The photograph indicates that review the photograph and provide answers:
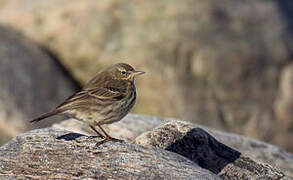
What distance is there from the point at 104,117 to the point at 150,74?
862cm

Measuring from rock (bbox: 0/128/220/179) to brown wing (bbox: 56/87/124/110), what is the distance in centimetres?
60

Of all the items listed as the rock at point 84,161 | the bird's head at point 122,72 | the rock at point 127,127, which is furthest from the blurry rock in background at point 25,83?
the rock at point 84,161

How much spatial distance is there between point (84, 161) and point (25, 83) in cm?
963

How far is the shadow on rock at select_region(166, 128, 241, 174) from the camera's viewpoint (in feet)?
33.5

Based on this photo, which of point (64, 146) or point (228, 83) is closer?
point (64, 146)

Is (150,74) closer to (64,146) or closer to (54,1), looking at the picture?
(54,1)

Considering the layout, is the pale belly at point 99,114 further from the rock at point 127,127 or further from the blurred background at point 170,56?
the blurred background at point 170,56

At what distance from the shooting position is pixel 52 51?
19.0 m

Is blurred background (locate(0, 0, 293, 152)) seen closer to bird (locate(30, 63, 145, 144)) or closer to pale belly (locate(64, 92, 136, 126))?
bird (locate(30, 63, 145, 144))

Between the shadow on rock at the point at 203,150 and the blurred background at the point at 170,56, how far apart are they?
7463 millimetres

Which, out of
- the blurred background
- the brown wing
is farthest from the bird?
the blurred background

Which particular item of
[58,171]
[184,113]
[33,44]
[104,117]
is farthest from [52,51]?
[58,171]

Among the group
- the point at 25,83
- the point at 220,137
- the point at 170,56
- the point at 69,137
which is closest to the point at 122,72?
the point at 69,137

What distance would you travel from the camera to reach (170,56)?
60.6 feet
